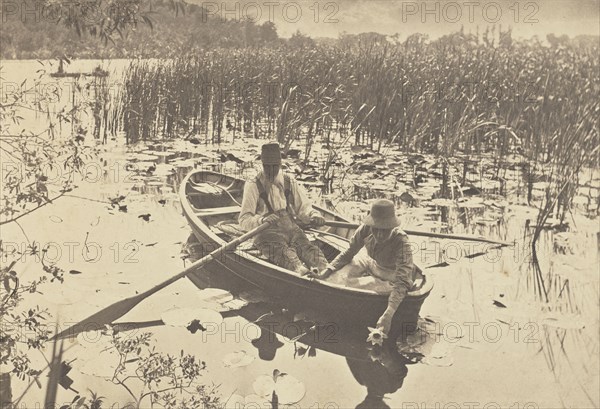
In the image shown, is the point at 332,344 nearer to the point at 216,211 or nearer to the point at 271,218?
the point at 271,218

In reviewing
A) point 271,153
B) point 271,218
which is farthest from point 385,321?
point 271,153

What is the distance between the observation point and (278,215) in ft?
13.7

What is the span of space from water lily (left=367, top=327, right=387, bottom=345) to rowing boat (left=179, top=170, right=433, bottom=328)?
3.6 inches

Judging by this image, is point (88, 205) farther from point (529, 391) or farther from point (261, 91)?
point (529, 391)

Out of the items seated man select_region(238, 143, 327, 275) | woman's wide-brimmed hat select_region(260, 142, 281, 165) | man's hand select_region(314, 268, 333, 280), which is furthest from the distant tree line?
man's hand select_region(314, 268, 333, 280)

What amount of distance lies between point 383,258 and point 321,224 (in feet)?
2.16

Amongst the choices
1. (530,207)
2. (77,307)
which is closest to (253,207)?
(77,307)

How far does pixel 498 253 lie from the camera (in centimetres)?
457

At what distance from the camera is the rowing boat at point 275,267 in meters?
3.43

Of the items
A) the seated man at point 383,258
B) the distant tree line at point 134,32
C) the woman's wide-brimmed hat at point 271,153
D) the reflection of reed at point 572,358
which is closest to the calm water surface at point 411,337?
the reflection of reed at point 572,358

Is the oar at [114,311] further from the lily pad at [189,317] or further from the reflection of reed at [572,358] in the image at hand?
the reflection of reed at [572,358]

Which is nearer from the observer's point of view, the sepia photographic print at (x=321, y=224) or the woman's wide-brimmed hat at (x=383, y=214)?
the sepia photographic print at (x=321, y=224)

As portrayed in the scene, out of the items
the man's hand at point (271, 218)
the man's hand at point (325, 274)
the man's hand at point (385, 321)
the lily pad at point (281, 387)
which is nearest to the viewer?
the lily pad at point (281, 387)

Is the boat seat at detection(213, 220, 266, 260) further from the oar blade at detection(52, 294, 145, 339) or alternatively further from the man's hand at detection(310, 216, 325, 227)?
the oar blade at detection(52, 294, 145, 339)
